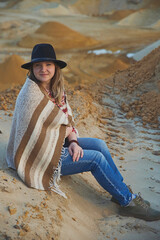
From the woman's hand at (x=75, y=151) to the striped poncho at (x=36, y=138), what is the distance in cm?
9

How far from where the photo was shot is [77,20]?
1722 cm

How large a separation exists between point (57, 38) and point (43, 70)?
33.9ft

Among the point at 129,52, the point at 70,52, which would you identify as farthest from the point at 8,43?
the point at 129,52

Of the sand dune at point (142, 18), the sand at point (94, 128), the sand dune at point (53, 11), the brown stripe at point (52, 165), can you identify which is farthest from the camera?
the sand dune at point (53, 11)

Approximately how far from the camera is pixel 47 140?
260 centimetres

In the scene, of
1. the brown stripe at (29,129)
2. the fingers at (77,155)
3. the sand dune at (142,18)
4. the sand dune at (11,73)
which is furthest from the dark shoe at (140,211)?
the sand dune at (142,18)

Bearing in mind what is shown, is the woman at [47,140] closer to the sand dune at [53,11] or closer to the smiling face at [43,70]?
the smiling face at [43,70]

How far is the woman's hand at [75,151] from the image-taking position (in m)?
2.62

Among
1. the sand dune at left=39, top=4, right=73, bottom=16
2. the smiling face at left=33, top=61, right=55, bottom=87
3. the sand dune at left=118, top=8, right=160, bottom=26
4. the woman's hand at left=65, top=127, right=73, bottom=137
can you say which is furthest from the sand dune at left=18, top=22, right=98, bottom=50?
the smiling face at left=33, top=61, right=55, bottom=87

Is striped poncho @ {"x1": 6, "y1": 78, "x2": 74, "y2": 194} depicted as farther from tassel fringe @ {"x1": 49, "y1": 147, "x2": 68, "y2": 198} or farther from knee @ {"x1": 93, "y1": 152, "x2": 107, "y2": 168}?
knee @ {"x1": 93, "y1": 152, "x2": 107, "y2": 168}

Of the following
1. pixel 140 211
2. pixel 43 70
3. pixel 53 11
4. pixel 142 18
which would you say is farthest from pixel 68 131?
pixel 53 11

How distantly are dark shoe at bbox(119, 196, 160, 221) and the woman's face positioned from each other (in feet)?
4.25

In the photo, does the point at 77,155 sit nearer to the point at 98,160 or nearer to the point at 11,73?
the point at 98,160

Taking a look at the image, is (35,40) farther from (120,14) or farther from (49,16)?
(120,14)
